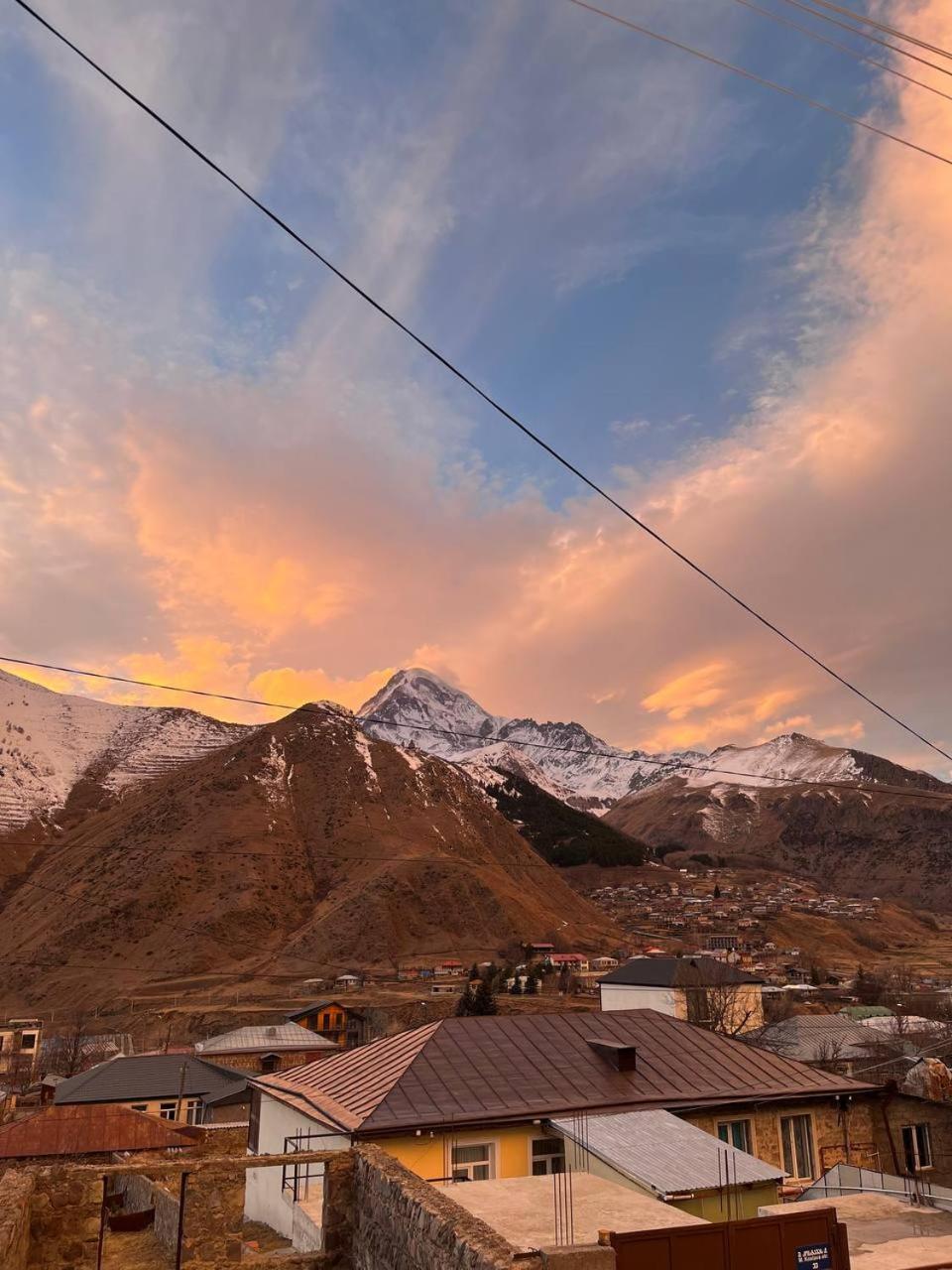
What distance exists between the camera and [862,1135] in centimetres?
1903

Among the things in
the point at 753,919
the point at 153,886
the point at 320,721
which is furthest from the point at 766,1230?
the point at 320,721

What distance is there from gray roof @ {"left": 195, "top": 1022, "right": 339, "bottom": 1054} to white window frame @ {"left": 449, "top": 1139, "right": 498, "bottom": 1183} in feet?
142

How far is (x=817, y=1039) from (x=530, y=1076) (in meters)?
40.8

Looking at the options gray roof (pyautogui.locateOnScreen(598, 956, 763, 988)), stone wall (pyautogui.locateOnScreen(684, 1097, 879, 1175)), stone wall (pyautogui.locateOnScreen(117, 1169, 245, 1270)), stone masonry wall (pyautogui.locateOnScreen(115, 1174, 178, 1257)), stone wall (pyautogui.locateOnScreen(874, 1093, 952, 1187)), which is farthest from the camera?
gray roof (pyautogui.locateOnScreen(598, 956, 763, 988))

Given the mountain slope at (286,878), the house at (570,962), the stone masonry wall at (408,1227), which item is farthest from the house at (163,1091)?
the mountain slope at (286,878)

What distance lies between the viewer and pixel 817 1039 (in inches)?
1994

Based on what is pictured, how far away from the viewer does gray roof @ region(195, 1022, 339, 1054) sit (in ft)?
179

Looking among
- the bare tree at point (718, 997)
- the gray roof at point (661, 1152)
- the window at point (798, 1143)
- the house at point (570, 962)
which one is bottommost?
the window at point (798, 1143)

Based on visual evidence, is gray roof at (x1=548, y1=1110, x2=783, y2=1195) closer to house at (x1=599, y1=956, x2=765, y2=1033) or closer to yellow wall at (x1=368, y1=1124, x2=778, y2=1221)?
yellow wall at (x1=368, y1=1124, x2=778, y2=1221)

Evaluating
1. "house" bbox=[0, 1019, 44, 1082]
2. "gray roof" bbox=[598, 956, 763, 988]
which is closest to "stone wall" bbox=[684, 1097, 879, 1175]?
Result: "gray roof" bbox=[598, 956, 763, 988]

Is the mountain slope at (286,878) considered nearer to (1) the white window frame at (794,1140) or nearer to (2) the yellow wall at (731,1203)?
(1) the white window frame at (794,1140)

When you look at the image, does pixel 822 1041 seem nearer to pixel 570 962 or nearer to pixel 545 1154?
pixel 545 1154

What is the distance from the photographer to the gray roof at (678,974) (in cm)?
5903

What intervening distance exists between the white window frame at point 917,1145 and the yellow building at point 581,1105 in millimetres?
1342
